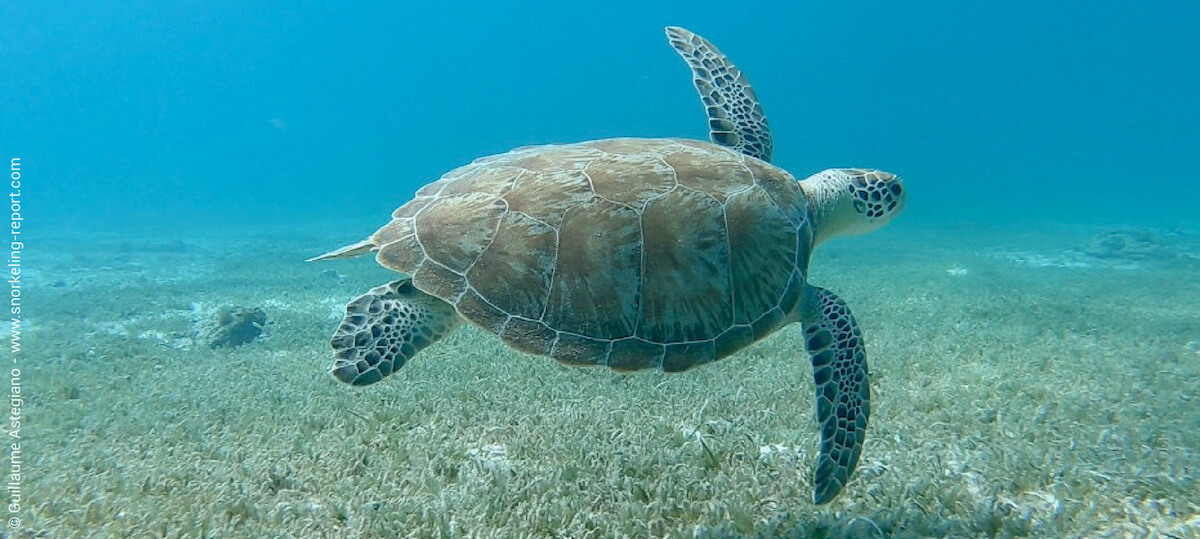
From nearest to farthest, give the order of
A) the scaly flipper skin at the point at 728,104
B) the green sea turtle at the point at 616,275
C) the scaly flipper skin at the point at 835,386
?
the scaly flipper skin at the point at 835,386 → the green sea turtle at the point at 616,275 → the scaly flipper skin at the point at 728,104

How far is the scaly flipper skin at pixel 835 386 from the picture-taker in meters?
3.33

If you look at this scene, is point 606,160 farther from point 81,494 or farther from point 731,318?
point 81,494

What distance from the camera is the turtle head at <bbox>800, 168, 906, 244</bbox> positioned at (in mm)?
4703

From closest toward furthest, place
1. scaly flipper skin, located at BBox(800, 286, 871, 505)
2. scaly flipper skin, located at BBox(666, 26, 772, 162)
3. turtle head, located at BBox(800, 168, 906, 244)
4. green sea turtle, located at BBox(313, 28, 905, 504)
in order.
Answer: scaly flipper skin, located at BBox(800, 286, 871, 505) < green sea turtle, located at BBox(313, 28, 905, 504) < turtle head, located at BBox(800, 168, 906, 244) < scaly flipper skin, located at BBox(666, 26, 772, 162)

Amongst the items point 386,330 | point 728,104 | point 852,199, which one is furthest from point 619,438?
point 728,104

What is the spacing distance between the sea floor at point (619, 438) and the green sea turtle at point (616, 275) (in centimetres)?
75

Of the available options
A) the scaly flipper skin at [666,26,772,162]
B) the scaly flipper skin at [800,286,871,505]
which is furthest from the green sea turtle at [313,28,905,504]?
the scaly flipper skin at [666,26,772,162]

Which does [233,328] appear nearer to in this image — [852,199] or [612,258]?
[612,258]

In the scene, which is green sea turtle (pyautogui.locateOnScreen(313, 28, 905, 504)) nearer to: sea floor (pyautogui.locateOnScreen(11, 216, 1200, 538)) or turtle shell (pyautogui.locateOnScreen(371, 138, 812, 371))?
turtle shell (pyautogui.locateOnScreen(371, 138, 812, 371))

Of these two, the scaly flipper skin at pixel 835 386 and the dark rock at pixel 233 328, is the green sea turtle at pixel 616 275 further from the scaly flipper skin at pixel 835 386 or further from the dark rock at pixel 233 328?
the dark rock at pixel 233 328

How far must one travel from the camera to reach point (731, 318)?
12.0 ft

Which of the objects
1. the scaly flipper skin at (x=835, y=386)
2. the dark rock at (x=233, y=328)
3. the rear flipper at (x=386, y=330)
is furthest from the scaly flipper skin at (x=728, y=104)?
the dark rock at (x=233, y=328)

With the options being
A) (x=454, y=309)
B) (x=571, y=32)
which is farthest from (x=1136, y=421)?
(x=571, y=32)

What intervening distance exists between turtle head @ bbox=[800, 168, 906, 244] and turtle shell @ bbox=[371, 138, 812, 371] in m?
0.87
